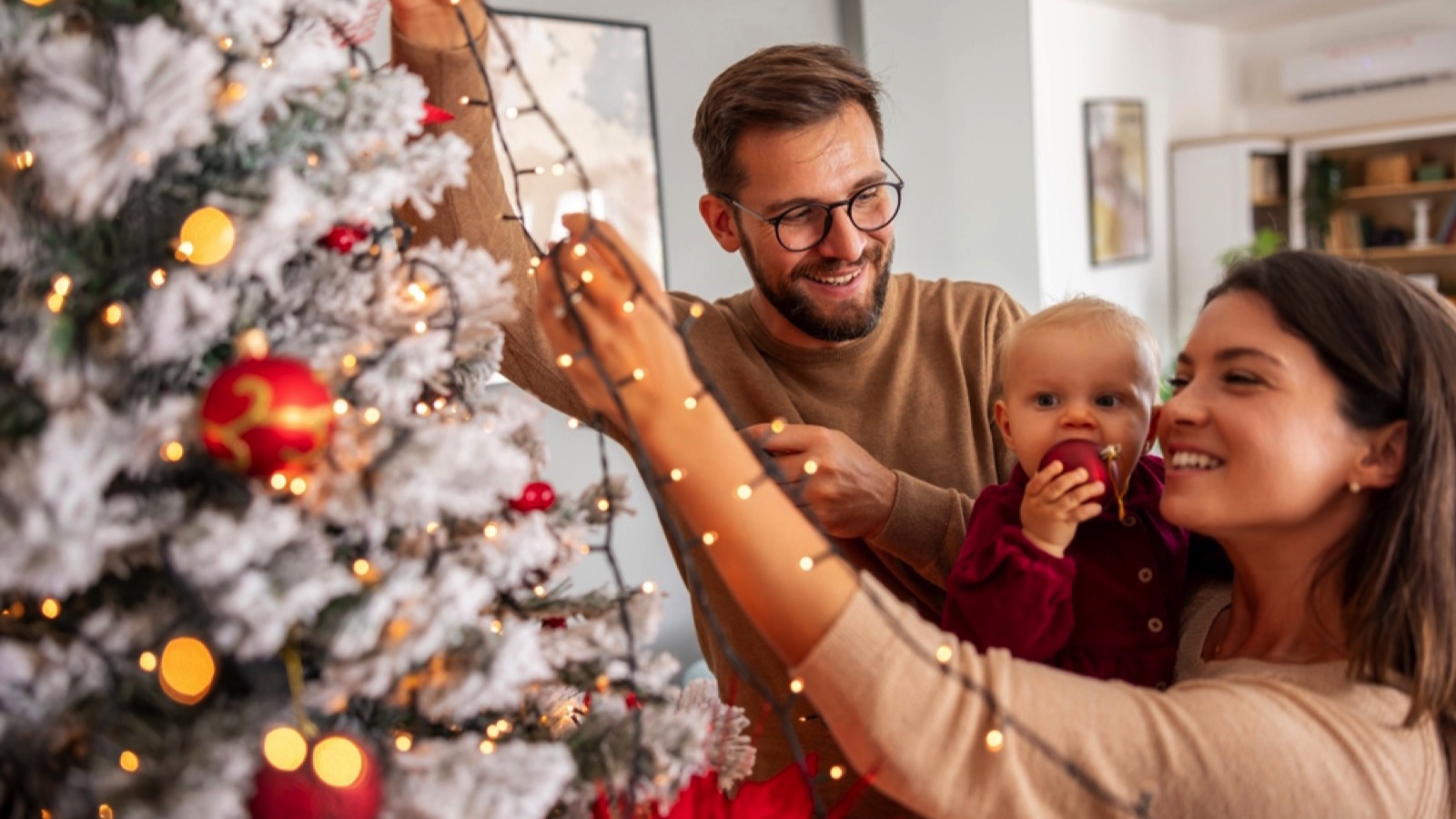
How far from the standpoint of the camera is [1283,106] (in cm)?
725

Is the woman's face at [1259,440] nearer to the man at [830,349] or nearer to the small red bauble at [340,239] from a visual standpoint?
the man at [830,349]

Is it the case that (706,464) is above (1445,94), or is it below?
below

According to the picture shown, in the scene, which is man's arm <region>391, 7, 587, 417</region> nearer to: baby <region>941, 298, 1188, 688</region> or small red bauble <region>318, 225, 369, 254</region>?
small red bauble <region>318, 225, 369, 254</region>

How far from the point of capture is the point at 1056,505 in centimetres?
116

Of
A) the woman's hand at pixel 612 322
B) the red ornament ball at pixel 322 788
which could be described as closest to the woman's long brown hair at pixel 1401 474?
the woman's hand at pixel 612 322

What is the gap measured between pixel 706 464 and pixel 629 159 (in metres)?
2.69

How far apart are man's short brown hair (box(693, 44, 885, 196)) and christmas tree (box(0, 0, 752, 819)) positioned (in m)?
0.79

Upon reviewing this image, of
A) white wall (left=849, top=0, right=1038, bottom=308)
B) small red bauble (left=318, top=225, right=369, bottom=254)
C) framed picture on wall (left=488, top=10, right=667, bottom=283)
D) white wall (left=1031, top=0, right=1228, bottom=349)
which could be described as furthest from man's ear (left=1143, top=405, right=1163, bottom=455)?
white wall (left=1031, top=0, right=1228, bottom=349)

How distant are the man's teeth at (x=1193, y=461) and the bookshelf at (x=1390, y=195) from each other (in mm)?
6104

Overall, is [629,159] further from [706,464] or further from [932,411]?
[706,464]

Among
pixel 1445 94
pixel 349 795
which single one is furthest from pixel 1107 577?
pixel 1445 94

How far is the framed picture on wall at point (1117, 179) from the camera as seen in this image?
6.06m

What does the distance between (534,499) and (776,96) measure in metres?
0.85

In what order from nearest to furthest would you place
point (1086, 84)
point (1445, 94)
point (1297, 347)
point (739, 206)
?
1. point (1297, 347)
2. point (739, 206)
3. point (1086, 84)
4. point (1445, 94)
